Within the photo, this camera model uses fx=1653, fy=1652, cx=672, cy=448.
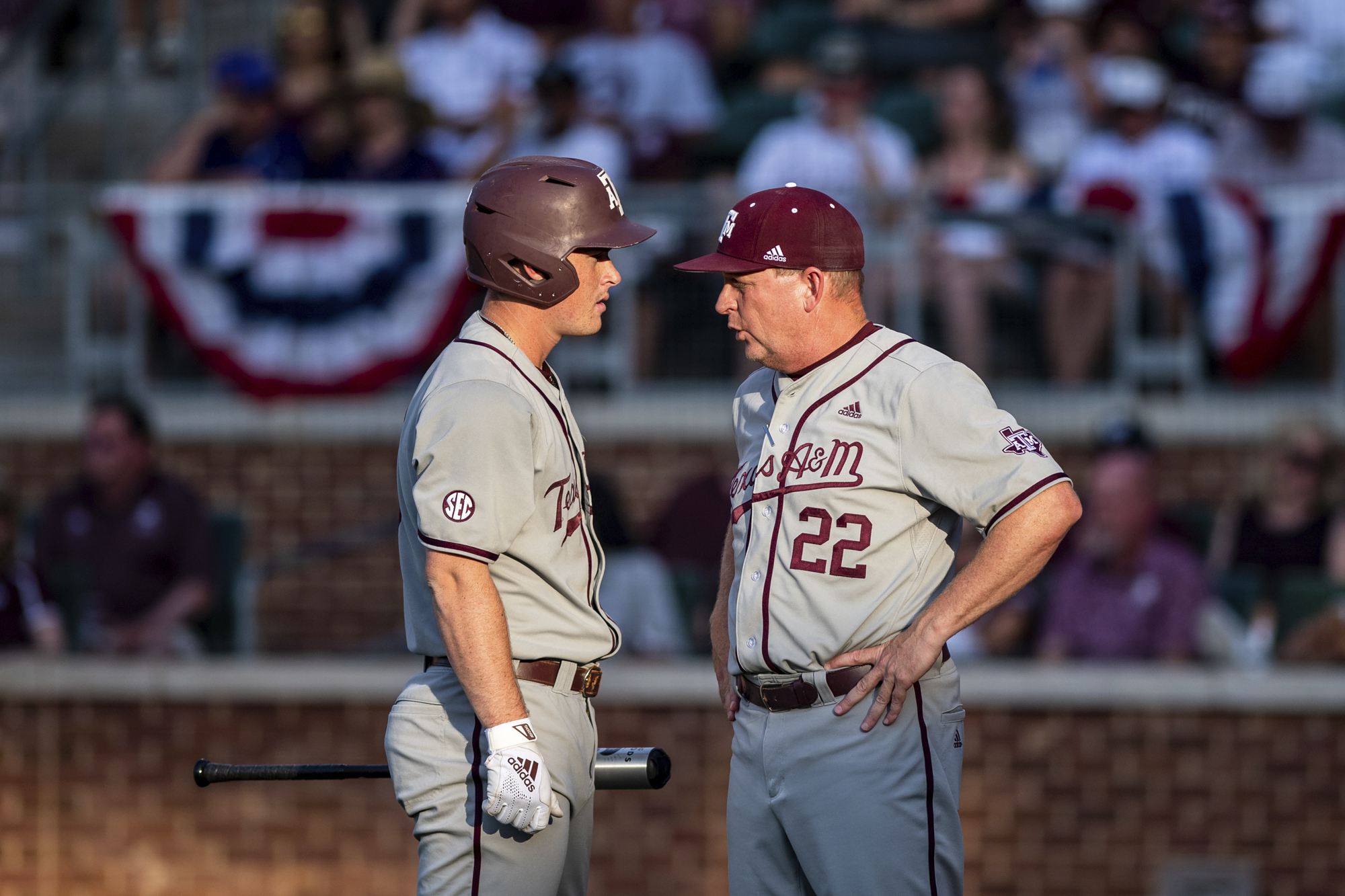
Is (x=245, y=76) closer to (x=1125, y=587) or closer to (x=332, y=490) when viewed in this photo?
(x=332, y=490)

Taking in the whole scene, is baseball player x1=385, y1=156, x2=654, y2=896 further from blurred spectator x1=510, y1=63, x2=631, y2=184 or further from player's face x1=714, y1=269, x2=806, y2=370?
blurred spectator x1=510, y1=63, x2=631, y2=184

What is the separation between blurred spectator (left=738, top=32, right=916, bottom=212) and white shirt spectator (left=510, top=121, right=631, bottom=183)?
2.25ft

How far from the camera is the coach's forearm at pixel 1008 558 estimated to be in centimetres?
336

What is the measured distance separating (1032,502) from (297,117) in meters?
7.19

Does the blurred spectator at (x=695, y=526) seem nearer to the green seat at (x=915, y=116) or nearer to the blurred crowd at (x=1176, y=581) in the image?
the blurred crowd at (x=1176, y=581)

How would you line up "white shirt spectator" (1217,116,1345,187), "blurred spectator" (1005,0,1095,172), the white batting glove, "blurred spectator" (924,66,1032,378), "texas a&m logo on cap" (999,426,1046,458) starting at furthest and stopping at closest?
"blurred spectator" (1005,0,1095,172) → "white shirt spectator" (1217,116,1345,187) → "blurred spectator" (924,66,1032,378) → "texas a&m logo on cap" (999,426,1046,458) → the white batting glove

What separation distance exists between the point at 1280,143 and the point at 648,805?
15.7 feet

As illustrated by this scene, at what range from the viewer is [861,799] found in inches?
138

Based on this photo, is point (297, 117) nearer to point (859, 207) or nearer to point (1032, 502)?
point (859, 207)

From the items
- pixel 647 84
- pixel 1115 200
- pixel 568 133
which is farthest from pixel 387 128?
pixel 1115 200

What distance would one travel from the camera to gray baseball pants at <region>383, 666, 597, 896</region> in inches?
135

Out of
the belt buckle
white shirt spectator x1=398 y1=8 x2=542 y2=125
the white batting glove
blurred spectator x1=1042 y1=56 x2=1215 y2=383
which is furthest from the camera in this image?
white shirt spectator x1=398 y1=8 x2=542 y2=125

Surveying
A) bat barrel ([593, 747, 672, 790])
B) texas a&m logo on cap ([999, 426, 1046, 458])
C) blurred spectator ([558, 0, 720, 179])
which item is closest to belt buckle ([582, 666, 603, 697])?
bat barrel ([593, 747, 672, 790])

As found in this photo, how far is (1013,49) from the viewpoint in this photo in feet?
34.5
